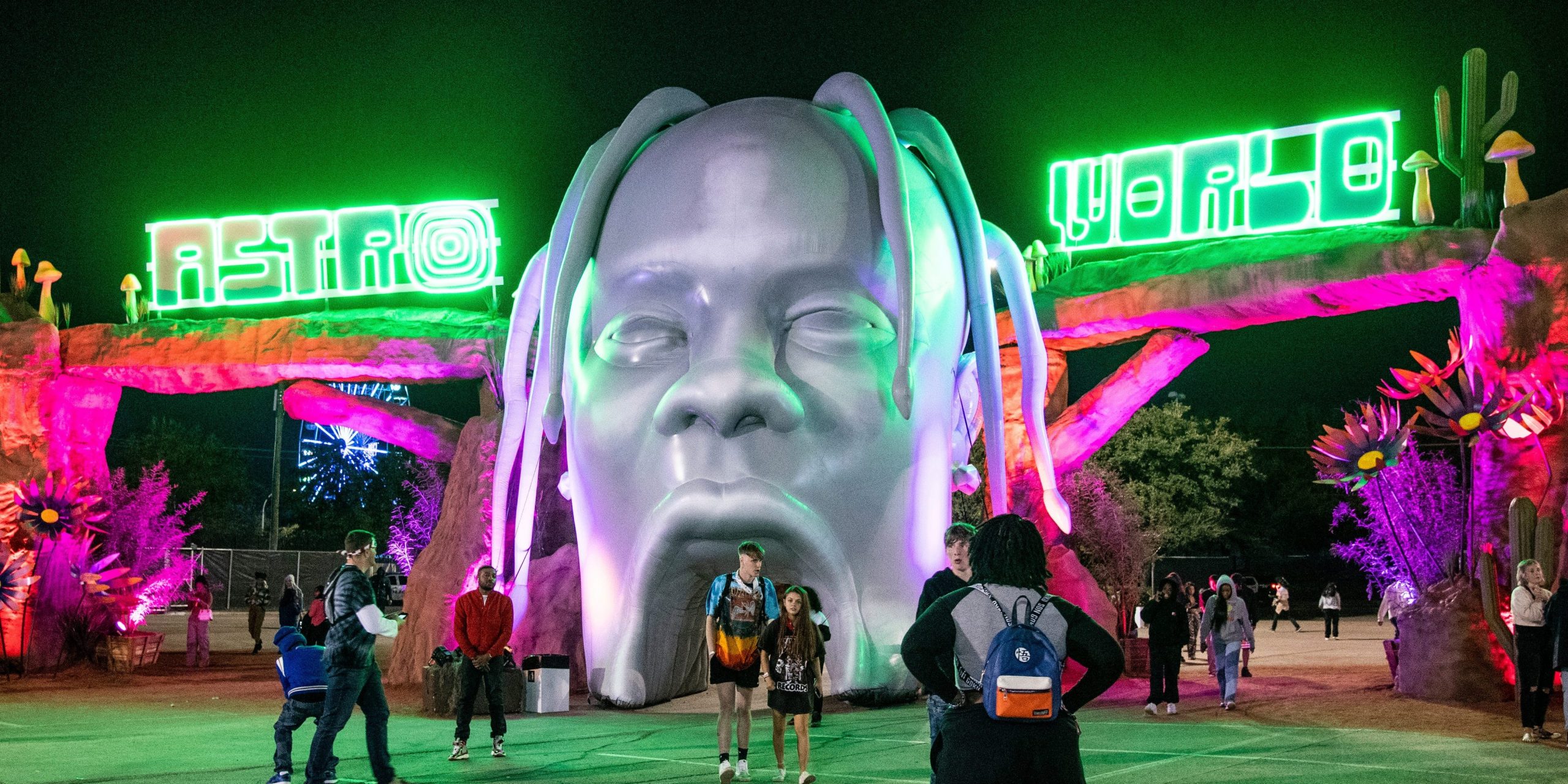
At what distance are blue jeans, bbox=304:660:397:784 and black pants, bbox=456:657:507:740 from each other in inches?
55.3

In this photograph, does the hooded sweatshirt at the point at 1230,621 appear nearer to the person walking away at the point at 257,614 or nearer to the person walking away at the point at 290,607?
the person walking away at the point at 290,607

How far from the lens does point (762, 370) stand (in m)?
11.2

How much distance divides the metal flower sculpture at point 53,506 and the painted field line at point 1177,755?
14.4 meters

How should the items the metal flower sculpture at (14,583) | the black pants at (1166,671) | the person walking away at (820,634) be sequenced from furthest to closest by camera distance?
the metal flower sculpture at (14,583), the black pants at (1166,671), the person walking away at (820,634)

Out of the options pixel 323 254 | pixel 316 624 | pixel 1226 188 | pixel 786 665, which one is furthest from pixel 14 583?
pixel 1226 188

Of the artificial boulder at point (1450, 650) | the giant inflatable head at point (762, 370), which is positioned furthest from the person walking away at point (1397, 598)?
the giant inflatable head at point (762, 370)

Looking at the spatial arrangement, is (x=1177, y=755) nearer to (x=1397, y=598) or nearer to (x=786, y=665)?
(x=786, y=665)

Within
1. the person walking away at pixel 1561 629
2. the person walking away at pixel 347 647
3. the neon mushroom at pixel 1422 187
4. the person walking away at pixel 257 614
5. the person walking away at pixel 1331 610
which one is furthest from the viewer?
the person walking away at pixel 1331 610

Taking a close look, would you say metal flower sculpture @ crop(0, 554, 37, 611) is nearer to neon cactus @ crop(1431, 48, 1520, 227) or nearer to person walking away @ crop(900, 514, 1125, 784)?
person walking away @ crop(900, 514, 1125, 784)

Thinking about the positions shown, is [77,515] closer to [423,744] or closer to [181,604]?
Answer: [423,744]

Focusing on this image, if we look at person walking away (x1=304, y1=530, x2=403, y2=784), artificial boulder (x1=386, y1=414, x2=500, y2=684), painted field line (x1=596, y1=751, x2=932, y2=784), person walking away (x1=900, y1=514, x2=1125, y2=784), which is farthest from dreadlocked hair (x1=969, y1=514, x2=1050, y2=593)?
artificial boulder (x1=386, y1=414, x2=500, y2=684)

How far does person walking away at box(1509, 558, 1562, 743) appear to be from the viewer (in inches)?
396

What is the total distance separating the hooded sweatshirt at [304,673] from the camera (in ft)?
24.4

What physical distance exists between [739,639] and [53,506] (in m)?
13.1
